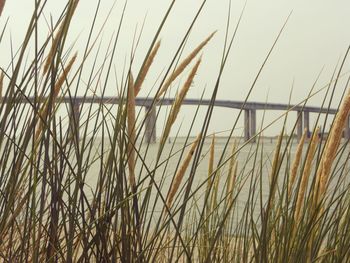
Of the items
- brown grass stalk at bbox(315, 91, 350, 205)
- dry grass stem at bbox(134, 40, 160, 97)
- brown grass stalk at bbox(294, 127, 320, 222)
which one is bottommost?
brown grass stalk at bbox(294, 127, 320, 222)

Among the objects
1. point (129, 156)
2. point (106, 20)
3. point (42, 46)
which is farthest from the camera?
point (106, 20)

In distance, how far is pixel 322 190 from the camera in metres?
1.04

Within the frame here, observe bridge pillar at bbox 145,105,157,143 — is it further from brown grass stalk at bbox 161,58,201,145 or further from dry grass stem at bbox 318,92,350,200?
dry grass stem at bbox 318,92,350,200

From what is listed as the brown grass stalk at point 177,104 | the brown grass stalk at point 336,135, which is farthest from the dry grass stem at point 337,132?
the brown grass stalk at point 177,104

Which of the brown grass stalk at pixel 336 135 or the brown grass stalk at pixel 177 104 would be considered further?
the brown grass stalk at pixel 177 104

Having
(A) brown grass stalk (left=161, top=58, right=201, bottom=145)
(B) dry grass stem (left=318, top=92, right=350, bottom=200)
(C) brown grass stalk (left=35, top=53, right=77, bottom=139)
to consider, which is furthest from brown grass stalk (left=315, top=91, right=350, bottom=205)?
(C) brown grass stalk (left=35, top=53, right=77, bottom=139)

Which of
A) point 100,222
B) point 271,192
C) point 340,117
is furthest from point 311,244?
point 100,222

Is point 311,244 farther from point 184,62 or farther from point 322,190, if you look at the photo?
point 184,62

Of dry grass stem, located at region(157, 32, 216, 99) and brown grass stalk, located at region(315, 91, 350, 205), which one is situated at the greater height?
dry grass stem, located at region(157, 32, 216, 99)

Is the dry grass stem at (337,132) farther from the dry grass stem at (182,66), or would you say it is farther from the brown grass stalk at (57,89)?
the brown grass stalk at (57,89)

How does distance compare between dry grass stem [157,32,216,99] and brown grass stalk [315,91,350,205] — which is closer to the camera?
brown grass stalk [315,91,350,205]

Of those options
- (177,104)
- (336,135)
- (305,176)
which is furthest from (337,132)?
(177,104)

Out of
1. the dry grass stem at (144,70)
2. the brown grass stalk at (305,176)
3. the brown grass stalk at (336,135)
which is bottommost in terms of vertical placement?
the brown grass stalk at (305,176)

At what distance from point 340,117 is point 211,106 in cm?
22
